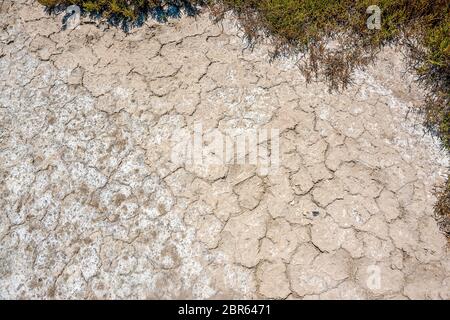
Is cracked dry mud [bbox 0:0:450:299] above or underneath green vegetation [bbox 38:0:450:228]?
underneath

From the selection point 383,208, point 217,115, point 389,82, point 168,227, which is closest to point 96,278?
point 168,227

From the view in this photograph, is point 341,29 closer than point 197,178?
No

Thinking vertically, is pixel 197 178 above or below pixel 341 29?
below

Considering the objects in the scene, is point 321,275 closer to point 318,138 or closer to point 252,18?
point 318,138

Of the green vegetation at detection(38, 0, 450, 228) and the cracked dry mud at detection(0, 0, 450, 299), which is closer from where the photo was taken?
the cracked dry mud at detection(0, 0, 450, 299)
